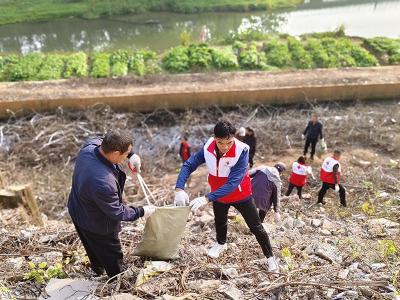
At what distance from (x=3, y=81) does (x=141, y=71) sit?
13.9ft

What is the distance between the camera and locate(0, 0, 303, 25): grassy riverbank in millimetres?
19000

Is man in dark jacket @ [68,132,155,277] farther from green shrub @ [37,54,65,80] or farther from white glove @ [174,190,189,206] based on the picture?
green shrub @ [37,54,65,80]

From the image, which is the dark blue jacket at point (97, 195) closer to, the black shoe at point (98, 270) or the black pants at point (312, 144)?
the black shoe at point (98, 270)

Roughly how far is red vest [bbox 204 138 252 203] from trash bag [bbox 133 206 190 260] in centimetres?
39

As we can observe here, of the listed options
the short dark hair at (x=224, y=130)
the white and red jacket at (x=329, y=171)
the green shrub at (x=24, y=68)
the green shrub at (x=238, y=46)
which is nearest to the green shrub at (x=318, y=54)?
the green shrub at (x=238, y=46)

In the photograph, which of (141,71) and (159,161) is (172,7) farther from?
(159,161)

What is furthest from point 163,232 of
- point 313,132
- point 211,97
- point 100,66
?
point 100,66

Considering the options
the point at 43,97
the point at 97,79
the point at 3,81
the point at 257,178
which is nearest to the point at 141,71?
the point at 97,79

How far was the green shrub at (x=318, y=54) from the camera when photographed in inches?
534

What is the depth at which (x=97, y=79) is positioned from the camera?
482 inches

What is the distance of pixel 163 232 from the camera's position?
381cm

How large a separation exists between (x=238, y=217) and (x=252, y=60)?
28.9 feet

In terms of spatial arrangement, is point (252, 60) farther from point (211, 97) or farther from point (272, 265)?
point (272, 265)

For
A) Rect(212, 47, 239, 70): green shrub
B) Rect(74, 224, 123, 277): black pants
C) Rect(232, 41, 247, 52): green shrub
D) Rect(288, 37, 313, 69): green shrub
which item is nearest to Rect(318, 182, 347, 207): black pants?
Rect(74, 224, 123, 277): black pants
